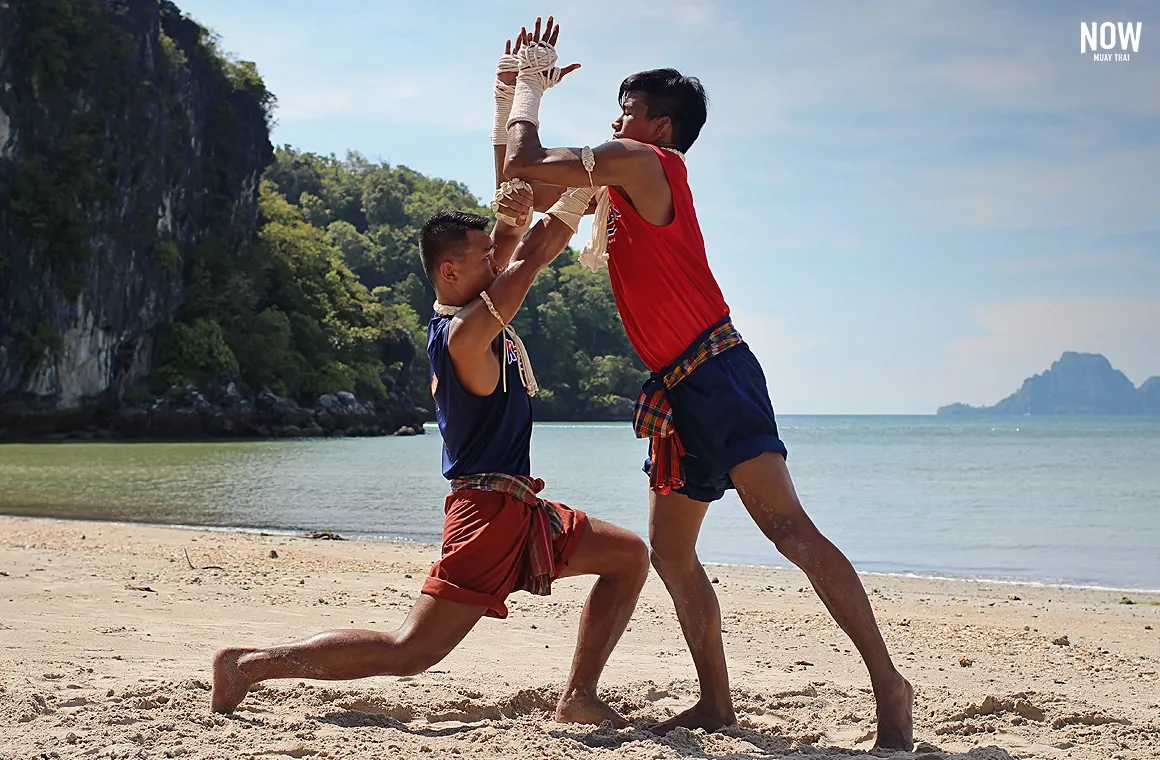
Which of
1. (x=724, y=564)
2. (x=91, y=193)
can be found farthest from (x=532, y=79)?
(x=91, y=193)

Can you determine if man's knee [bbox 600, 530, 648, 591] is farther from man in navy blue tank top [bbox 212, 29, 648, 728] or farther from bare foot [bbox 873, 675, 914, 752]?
bare foot [bbox 873, 675, 914, 752]

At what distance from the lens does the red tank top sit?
3.57m

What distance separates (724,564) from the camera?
10320 mm

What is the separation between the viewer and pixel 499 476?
11.5 feet

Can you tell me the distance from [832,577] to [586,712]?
0.99 m

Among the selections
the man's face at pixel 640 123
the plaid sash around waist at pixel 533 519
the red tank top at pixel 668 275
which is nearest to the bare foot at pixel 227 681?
the plaid sash around waist at pixel 533 519

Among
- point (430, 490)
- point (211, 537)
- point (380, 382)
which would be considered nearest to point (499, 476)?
point (211, 537)

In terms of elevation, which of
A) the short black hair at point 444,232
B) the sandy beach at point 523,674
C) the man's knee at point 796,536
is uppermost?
the short black hair at point 444,232

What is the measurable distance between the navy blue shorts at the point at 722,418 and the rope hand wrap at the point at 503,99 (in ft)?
3.63

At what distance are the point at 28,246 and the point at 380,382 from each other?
23.0 meters

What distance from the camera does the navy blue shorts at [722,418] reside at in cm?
345

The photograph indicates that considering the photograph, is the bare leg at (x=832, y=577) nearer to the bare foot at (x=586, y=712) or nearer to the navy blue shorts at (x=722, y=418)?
the navy blue shorts at (x=722, y=418)

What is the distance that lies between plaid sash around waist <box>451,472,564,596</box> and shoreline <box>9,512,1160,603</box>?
265 inches

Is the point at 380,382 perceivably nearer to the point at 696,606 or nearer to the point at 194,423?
the point at 194,423
